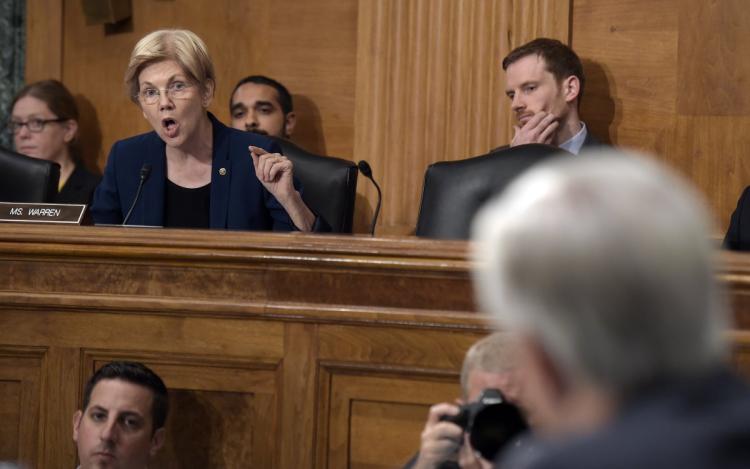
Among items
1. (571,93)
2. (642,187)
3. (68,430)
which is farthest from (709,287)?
(571,93)

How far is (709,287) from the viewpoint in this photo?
0.91 metres

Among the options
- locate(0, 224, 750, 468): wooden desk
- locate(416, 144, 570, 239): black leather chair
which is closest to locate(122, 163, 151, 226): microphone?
locate(0, 224, 750, 468): wooden desk

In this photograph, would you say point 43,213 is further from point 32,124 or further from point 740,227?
point 32,124

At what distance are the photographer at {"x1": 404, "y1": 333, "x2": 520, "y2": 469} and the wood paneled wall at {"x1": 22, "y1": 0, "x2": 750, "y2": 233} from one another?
2.76 m

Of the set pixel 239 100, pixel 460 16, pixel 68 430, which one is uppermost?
pixel 460 16

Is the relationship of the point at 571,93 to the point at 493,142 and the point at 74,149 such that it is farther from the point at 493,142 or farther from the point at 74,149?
the point at 74,149

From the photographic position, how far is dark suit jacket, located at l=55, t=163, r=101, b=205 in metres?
4.93

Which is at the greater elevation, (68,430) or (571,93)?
(571,93)

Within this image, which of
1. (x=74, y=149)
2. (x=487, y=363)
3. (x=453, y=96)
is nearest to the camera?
(x=487, y=363)

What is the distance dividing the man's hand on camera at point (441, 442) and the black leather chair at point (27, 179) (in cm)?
243

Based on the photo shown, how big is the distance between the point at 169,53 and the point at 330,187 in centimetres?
64

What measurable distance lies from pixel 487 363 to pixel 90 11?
3.79 m

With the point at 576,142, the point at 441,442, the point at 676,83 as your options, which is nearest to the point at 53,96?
the point at 576,142

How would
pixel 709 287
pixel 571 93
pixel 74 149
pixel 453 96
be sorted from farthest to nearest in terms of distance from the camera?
pixel 74 149
pixel 453 96
pixel 571 93
pixel 709 287
